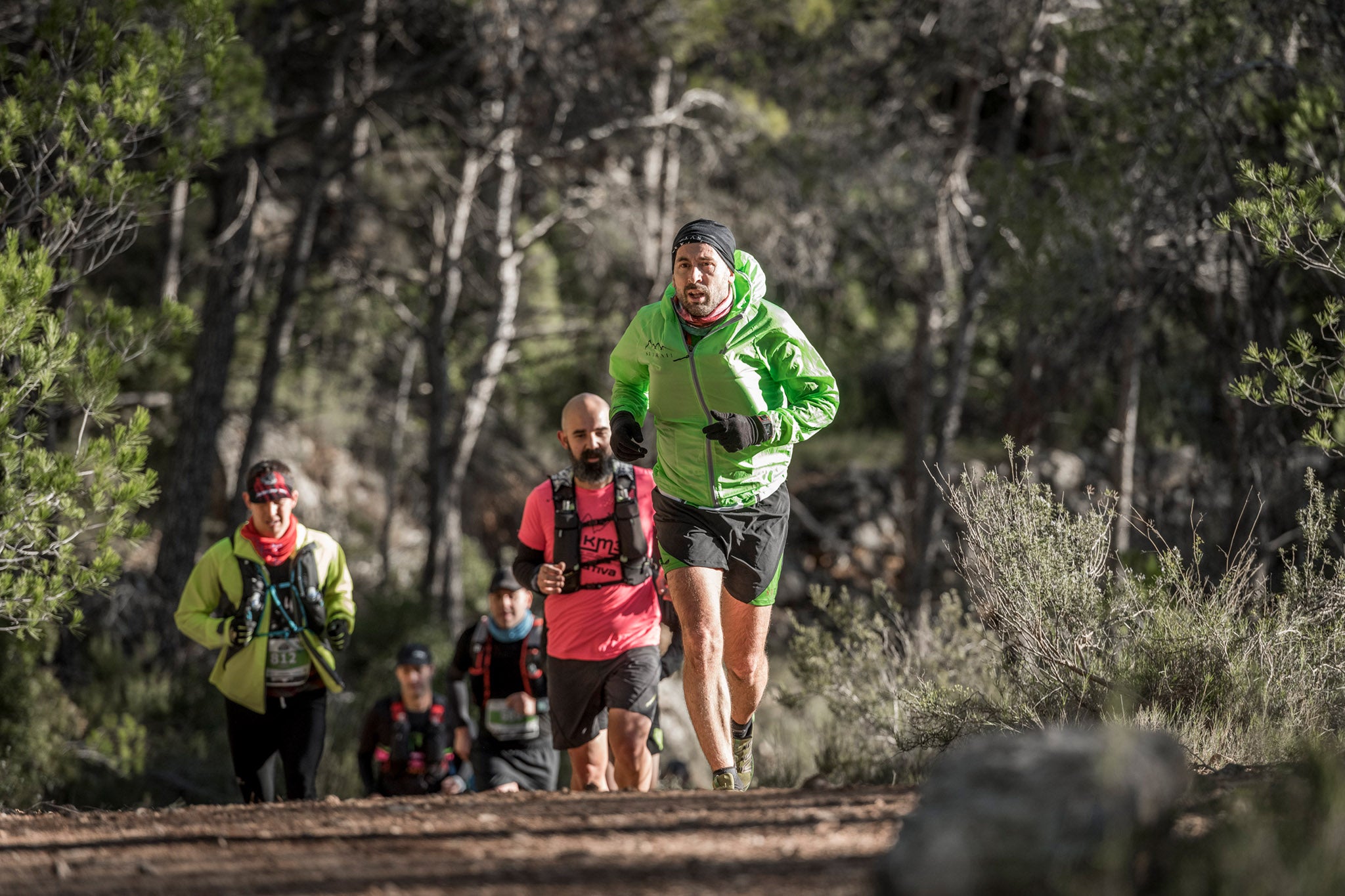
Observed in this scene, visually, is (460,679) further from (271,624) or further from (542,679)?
(271,624)

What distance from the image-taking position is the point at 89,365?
563 centimetres

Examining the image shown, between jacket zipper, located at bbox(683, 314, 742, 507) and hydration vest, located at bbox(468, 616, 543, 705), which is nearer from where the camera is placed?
jacket zipper, located at bbox(683, 314, 742, 507)

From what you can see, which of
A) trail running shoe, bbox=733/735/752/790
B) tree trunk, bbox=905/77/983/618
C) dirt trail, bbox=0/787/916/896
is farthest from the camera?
tree trunk, bbox=905/77/983/618

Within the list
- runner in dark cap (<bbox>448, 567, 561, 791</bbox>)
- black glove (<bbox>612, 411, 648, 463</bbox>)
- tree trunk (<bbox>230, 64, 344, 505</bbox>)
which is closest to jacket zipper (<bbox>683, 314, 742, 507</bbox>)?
black glove (<bbox>612, 411, 648, 463</bbox>)

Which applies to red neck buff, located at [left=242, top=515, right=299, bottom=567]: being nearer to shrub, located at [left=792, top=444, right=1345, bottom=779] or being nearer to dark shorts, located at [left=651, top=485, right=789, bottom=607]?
dark shorts, located at [left=651, top=485, right=789, bottom=607]

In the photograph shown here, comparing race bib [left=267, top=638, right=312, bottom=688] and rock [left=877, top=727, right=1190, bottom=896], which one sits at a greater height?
race bib [left=267, top=638, right=312, bottom=688]

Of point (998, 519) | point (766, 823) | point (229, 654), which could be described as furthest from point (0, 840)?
point (998, 519)

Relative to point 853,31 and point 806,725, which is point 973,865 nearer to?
point 806,725

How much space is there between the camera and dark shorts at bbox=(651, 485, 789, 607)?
15.4 ft

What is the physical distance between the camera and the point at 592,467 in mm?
5344

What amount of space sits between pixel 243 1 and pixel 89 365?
688cm

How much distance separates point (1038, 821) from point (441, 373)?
12252 millimetres

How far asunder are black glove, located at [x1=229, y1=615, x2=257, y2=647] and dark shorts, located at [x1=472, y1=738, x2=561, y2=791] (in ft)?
4.65

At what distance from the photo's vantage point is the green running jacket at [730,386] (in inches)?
185
